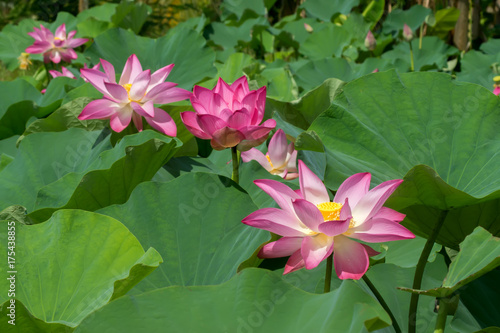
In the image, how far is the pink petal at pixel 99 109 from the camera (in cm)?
101

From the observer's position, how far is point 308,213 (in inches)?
22.2

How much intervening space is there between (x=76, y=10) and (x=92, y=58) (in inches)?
168

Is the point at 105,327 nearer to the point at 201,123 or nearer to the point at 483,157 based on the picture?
the point at 201,123

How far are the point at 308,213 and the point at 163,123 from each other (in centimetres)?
55

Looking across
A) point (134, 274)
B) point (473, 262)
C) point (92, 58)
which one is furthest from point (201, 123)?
point (92, 58)

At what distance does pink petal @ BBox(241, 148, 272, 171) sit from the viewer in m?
1.05

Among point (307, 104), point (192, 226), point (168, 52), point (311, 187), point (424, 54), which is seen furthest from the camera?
point (424, 54)

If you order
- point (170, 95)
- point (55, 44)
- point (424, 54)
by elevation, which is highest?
point (170, 95)

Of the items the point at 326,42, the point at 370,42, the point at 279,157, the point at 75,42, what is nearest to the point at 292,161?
the point at 279,157

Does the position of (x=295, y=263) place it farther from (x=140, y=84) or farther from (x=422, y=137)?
(x=140, y=84)

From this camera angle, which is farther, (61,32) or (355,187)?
(61,32)

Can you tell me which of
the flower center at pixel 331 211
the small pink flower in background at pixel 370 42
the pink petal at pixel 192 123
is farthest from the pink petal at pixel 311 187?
the small pink flower in background at pixel 370 42

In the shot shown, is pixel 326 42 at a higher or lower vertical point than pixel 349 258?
lower

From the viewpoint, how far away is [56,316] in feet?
2.17
